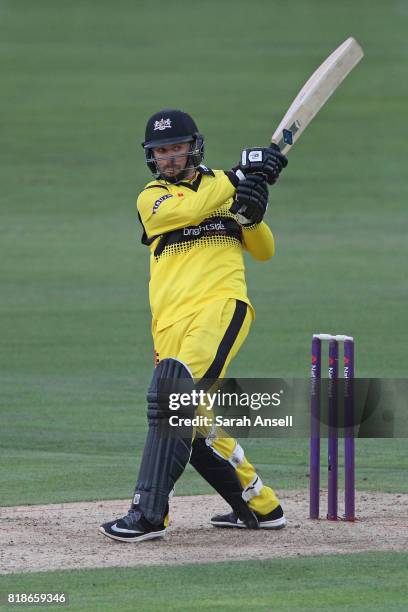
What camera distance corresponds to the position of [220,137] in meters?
27.2

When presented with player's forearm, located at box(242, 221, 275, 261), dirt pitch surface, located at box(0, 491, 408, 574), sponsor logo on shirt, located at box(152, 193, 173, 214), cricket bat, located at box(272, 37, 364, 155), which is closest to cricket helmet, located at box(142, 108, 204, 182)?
sponsor logo on shirt, located at box(152, 193, 173, 214)

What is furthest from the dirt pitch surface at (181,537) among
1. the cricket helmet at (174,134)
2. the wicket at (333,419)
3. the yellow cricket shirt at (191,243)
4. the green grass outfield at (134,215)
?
the cricket helmet at (174,134)

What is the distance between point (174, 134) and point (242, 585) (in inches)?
87.6

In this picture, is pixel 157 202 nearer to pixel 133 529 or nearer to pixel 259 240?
pixel 259 240

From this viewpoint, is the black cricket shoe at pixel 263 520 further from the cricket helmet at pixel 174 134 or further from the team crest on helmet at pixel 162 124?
the team crest on helmet at pixel 162 124

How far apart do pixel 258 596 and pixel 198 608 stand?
1.03 feet

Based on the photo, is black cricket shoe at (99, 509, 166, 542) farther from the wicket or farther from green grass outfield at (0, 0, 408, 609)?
the wicket

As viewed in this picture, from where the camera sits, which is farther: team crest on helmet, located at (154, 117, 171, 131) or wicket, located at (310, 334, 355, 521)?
wicket, located at (310, 334, 355, 521)

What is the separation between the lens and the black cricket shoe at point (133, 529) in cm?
665

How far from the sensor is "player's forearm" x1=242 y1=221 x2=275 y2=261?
698 cm

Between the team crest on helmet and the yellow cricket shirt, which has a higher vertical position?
the team crest on helmet

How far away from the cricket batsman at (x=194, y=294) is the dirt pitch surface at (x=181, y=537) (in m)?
0.16

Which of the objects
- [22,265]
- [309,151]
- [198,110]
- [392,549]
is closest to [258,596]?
[392,549]

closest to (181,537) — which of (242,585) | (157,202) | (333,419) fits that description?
(333,419)
